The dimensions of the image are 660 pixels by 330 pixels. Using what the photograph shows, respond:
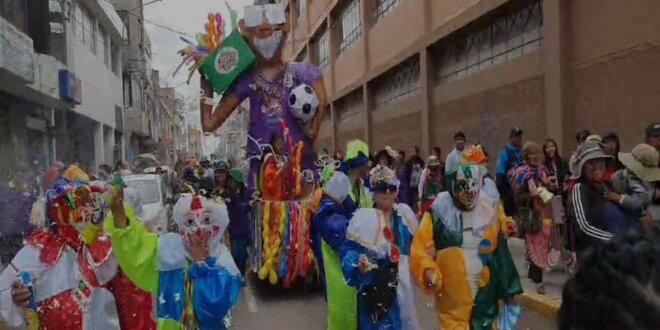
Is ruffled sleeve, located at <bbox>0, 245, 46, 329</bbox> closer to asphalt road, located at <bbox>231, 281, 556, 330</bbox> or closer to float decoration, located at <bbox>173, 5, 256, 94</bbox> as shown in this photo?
asphalt road, located at <bbox>231, 281, 556, 330</bbox>

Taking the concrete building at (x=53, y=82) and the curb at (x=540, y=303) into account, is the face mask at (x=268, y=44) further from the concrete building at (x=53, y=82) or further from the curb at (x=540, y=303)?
the concrete building at (x=53, y=82)

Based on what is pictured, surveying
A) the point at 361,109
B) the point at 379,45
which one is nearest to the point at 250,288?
the point at 379,45

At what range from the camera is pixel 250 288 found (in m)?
10.0

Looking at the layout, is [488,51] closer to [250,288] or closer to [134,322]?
[250,288]

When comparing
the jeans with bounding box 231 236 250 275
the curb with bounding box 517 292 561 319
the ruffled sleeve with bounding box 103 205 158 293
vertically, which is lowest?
the curb with bounding box 517 292 561 319

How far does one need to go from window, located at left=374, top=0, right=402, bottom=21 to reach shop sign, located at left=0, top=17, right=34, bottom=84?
1000cm

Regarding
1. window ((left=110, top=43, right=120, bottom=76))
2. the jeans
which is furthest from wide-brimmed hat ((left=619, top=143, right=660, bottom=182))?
window ((left=110, top=43, right=120, bottom=76))

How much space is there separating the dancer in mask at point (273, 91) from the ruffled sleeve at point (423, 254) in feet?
13.4

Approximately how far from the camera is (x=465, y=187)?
207 inches

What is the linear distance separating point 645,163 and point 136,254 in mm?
4253

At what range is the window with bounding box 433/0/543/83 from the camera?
13.2m

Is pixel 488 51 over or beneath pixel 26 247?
over

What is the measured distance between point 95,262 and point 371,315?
182cm

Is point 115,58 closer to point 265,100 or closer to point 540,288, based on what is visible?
point 265,100
